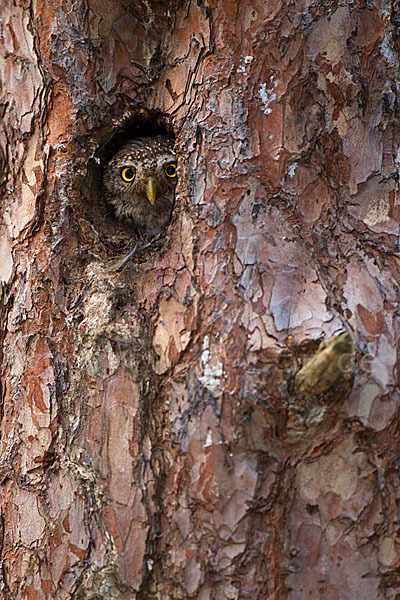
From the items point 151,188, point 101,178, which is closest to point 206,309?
point 101,178

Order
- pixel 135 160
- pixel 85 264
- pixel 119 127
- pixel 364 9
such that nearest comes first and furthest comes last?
1. pixel 364 9
2. pixel 85 264
3. pixel 119 127
4. pixel 135 160

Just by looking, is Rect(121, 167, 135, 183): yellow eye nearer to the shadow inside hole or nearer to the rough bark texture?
the shadow inside hole

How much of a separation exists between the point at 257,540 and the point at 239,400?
44 cm

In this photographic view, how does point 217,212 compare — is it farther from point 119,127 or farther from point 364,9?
point 364,9

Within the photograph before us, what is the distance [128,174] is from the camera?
3.14 metres

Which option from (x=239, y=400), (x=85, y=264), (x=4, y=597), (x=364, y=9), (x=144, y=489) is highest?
(x=364, y=9)

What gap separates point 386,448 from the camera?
199 cm

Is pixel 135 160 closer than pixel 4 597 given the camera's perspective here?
No

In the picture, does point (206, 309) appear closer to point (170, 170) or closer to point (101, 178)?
point (101, 178)

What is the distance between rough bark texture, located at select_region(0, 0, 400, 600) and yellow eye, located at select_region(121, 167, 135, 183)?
1.68 feet

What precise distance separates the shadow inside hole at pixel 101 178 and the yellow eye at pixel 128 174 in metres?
0.18

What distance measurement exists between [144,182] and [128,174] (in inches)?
3.5

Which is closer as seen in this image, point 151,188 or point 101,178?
point 101,178

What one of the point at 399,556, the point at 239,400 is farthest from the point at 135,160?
the point at 399,556
